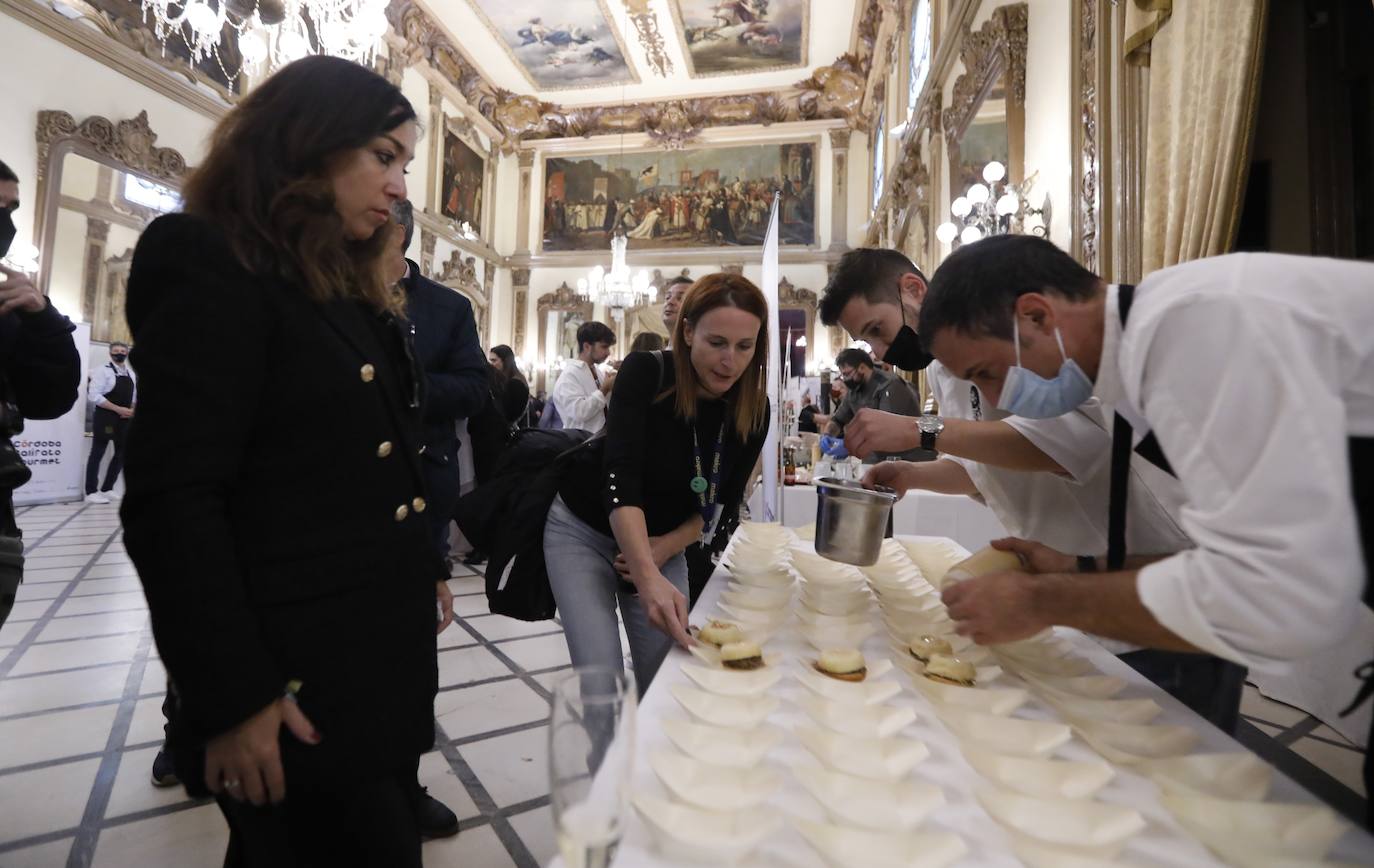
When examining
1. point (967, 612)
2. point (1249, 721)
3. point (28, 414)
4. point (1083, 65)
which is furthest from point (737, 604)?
point (1083, 65)

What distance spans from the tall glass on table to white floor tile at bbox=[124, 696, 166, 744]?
2.62 m

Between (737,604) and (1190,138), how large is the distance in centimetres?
324

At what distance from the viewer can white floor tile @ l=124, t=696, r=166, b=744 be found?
7.83 feet

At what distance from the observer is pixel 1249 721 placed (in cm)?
265

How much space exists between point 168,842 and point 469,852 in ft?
2.64

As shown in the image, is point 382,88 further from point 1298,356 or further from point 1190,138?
point 1190,138

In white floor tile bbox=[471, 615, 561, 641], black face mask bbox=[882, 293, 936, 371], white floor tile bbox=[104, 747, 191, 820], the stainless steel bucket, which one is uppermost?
black face mask bbox=[882, 293, 936, 371]

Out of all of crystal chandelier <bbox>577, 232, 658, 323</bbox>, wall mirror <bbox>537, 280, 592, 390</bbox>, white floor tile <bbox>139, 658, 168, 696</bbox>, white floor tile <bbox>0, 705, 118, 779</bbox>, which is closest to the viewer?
white floor tile <bbox>0, 705, 118, 779</bbox>

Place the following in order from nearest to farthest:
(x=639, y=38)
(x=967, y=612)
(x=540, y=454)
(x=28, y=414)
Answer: (x=967, y=612) < (x=28, y=414) < (x=540, y=454) < (x=639, y=38)

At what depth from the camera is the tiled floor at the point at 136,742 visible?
1834 millimetres

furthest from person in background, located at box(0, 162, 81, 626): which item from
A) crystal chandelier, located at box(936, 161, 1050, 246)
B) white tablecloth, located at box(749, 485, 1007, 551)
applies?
crystal chandelier, located at box(936, 161, 1050, 246)

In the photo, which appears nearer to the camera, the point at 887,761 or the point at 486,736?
the point at 887,761

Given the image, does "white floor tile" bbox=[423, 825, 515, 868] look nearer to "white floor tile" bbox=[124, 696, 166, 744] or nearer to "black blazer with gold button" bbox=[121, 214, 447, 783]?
"black blazer with gold button" bbox=[121, 214, 447, 783]

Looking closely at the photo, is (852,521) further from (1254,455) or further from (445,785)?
(445,785)
